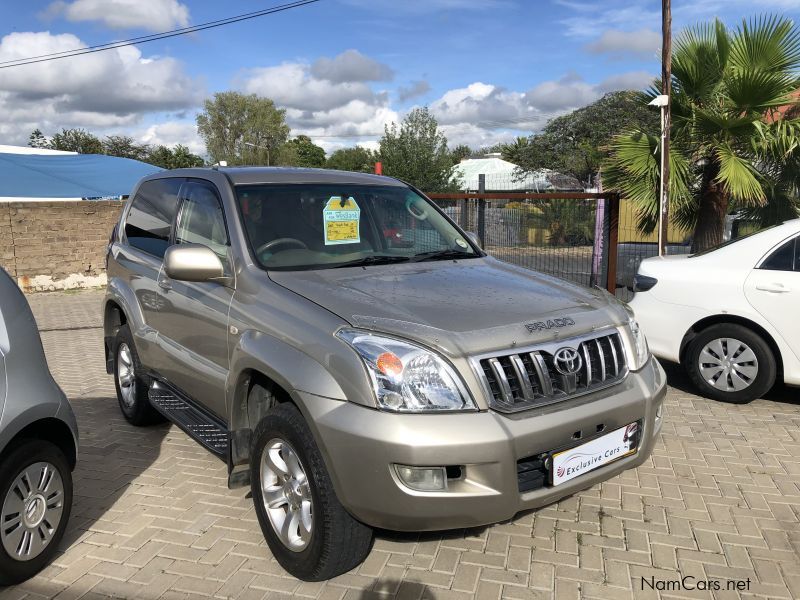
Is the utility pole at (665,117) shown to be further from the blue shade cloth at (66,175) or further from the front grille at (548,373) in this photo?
the blue shade cloth at (66,175)

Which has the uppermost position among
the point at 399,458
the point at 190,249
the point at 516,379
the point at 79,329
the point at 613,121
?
the point at 613,121

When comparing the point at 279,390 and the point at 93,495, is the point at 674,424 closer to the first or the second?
the point at 279,390

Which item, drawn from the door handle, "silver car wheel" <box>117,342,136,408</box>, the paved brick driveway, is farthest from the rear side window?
"silver car wheel" <box>117,342,136,408</box>

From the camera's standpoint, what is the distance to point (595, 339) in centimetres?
302

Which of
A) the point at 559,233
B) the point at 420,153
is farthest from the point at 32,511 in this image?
the point at 420,153

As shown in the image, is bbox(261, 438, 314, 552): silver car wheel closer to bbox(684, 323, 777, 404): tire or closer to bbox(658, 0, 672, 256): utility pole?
bbox(684, 323, 777, 404): tire

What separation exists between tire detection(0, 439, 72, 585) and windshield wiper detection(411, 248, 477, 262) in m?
2.10

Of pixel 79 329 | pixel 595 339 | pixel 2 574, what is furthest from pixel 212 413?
pixel 79 329

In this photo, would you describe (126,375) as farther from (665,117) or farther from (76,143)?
(76,143)

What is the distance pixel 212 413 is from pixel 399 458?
1.67 meters

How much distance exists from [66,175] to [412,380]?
22.9 m

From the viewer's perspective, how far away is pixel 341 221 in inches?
151

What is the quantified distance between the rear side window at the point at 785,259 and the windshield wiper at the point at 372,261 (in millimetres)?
3181

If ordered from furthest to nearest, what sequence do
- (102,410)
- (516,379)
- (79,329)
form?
(79,329)
(102,410)
(516,379)
